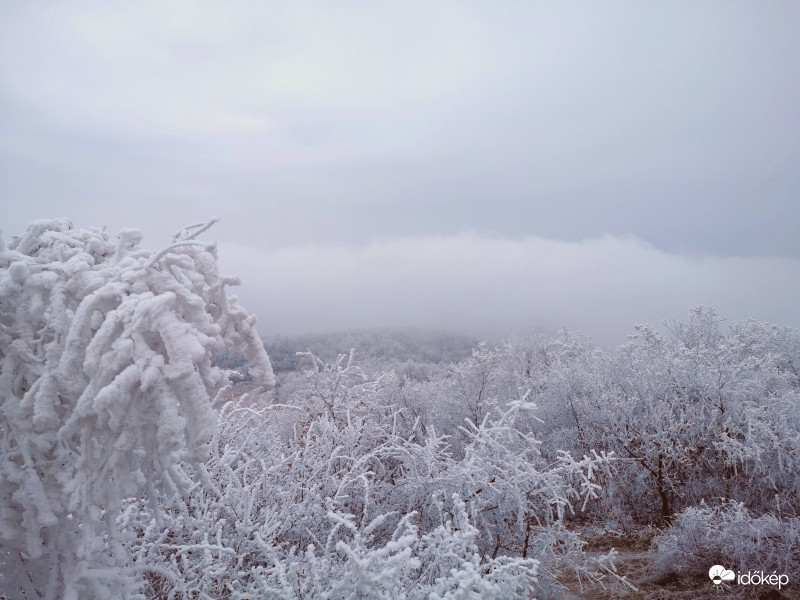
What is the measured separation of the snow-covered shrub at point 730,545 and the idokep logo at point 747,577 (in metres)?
0.07

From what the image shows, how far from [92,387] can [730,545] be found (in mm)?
7372

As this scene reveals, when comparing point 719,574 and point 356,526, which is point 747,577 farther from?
point 356,526

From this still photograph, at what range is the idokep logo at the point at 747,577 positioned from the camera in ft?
18.7

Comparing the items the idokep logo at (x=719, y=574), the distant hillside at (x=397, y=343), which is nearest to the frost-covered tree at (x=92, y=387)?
the idokep logo at (x=719, y=574)

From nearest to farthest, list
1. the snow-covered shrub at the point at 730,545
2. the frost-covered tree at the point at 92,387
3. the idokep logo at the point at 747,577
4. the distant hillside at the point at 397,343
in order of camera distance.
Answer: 1. the frost-covered tree at the point at 92,387
2. the idokep logo at the point at 747,577
3. the snow-covered shrub at the point at 730,545
4. the distant hillside at the point at 397,343

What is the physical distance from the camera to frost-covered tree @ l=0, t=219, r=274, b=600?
2119mm

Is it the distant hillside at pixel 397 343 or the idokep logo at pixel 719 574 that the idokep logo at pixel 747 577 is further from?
the distant hillside at pixel 397 343

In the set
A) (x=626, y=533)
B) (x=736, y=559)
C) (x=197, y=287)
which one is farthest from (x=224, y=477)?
(x=626, y=533)

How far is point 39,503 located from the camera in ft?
7.66

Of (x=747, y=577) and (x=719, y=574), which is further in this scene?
(x=719, y=574)

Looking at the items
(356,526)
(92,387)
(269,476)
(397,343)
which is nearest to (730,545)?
(356,526)

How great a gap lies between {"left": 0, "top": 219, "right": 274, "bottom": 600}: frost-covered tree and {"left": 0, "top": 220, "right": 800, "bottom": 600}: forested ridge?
12 millimetres

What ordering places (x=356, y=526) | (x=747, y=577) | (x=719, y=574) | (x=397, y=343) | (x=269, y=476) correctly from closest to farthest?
(x=356, y=526), (x=269, y=476), (x=747, y=577), (x=719, y=574), (x=397, y=343)

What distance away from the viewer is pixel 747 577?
5.84m
